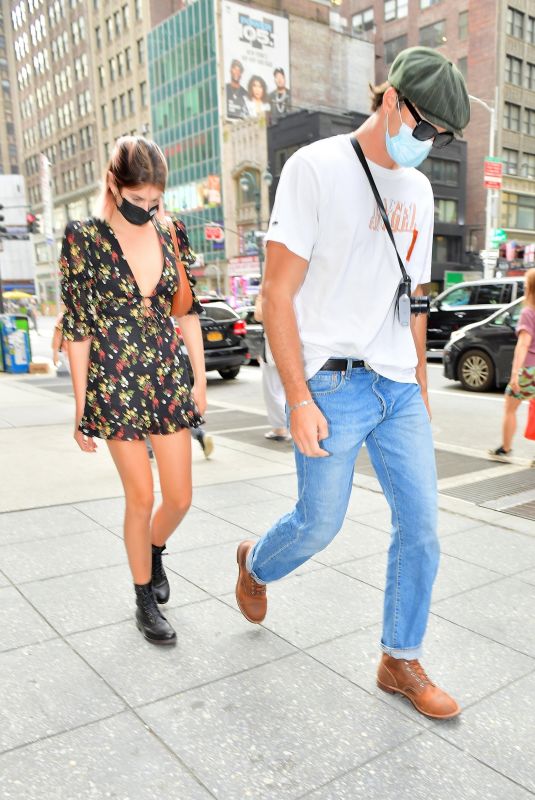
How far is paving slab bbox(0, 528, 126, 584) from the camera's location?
3.47m

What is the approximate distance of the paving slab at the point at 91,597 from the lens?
2949 millimetres

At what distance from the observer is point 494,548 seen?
3.90m

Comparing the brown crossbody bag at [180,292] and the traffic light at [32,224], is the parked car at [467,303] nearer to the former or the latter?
the traffic light at [32,224]

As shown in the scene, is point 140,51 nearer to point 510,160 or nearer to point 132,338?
point 510,160

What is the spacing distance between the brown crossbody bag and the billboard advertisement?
5277cm

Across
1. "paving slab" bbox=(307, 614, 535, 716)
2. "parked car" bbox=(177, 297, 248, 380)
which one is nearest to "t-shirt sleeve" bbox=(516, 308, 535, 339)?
"paving slab" bbox=(307, 614, 535, 716)

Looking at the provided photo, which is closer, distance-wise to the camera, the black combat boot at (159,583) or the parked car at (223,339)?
the black combat boot at (159,583)

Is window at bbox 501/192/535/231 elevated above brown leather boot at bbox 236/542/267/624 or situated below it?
above

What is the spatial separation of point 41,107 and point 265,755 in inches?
3680

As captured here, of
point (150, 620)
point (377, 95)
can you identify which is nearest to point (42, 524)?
point (150, 620)

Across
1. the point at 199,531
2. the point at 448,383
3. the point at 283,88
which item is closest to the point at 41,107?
the point at 283,88

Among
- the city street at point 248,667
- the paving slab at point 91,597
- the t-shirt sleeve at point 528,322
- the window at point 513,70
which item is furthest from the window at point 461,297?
the window at point 513,70

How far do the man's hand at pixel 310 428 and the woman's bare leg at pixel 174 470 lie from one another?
699 mm

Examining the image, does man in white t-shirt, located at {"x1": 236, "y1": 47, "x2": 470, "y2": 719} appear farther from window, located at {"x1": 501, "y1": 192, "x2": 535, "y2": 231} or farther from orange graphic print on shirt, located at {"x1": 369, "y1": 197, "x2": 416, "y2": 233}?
window, located at {"x1": 501, "y1": 192, "x2": 535, "y2": 231}
